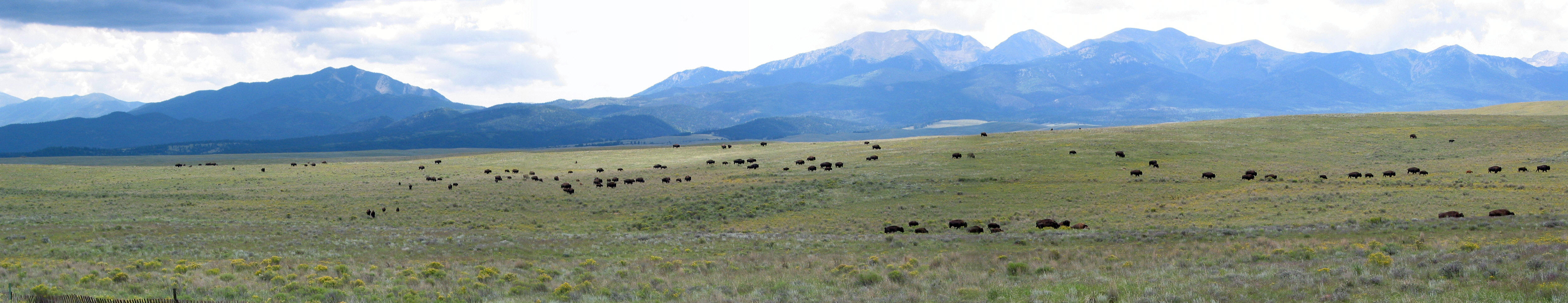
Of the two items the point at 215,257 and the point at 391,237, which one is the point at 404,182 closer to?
the point at 391,237

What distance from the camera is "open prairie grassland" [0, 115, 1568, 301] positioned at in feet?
56.4

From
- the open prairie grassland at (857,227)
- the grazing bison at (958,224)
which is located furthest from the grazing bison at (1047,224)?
the grazing bison at (958,224)

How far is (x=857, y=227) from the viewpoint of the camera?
123 feet

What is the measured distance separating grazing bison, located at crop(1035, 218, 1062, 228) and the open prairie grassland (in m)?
0.91

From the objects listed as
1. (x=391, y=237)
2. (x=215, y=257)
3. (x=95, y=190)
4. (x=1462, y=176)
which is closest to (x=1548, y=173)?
(x=1462, y=176)

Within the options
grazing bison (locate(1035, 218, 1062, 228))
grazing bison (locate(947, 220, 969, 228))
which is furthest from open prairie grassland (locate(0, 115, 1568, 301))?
grazing bison (locate(947, 220, 969, 228))

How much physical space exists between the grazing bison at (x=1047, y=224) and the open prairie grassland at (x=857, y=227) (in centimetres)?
91

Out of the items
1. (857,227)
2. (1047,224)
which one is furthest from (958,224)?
(857,227)

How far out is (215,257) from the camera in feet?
82.8

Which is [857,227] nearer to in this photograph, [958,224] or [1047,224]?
[958,224]

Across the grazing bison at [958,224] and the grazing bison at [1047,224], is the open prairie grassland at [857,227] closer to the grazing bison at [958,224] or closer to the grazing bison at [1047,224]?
the grazing bison at [1047,224]

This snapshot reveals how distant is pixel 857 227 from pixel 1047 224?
864 cm

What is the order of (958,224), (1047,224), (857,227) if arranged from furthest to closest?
(857,227) < (958,224) < (1047,224)

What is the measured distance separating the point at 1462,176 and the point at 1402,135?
111ft
